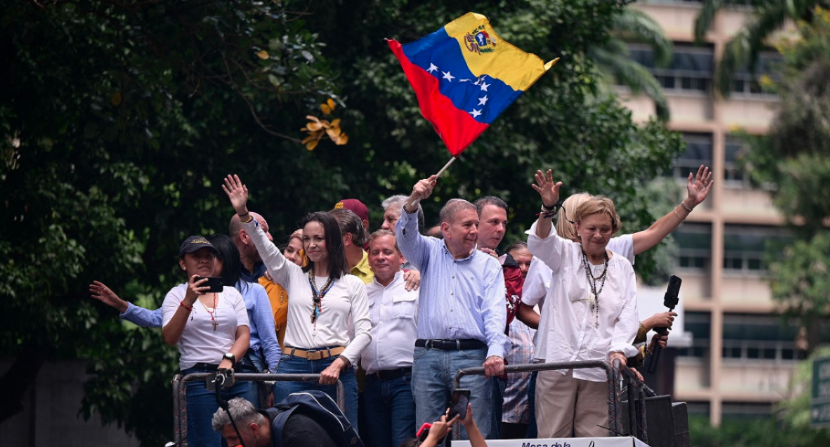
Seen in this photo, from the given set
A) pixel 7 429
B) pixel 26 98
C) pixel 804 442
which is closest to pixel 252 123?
pixel 26 98

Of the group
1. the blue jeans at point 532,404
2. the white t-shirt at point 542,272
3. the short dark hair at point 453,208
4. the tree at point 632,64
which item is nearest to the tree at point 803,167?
the tree at point 632,64

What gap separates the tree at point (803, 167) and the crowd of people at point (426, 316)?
101 feet

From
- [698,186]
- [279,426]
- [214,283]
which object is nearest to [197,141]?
[214,283]

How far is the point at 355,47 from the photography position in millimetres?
17938

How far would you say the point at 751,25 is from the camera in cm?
3850

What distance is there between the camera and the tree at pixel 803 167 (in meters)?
38.6

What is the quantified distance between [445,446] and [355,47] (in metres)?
10.3

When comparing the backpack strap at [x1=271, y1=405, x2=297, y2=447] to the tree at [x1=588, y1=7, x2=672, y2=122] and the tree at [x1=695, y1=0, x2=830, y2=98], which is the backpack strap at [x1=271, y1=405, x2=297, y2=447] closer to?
the tree at [x1=588, y1=7, x2=672, y2=122]

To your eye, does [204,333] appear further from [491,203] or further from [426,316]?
[491,203]

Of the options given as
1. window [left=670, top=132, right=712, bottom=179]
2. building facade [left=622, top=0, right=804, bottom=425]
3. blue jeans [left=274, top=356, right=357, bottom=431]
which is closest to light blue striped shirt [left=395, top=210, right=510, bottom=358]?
blue jeans [left=274, top=356, right=357, bottom=431]

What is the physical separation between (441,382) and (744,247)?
4857cm

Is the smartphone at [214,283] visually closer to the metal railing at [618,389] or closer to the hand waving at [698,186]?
the metal railing at [618,389]

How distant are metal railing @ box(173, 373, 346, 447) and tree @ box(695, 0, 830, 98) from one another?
95.8ft

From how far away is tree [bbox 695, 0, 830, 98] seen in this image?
118 ft
